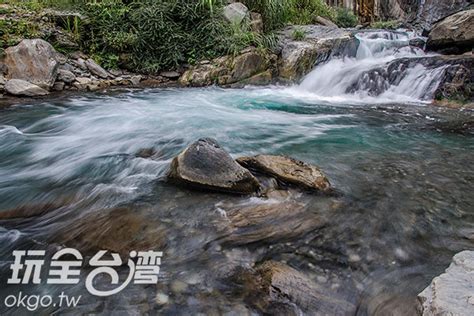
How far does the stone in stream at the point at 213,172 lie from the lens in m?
2.21

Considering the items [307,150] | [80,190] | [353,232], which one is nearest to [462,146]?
[307,150]

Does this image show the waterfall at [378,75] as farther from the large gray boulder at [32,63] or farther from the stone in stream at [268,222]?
the large gray boulder at [32,63]

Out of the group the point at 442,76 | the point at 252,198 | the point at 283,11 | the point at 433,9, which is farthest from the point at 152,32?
the point at 433,9

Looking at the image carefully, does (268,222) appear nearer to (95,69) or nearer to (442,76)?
(442,76)

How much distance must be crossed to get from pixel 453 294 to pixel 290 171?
4.39ft

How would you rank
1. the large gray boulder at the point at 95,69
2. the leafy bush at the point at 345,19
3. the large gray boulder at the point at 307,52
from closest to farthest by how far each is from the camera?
the large gray boulder at the point at 95,69 → the large gray boulder at the point at 307,52 → the leafy bush at the point at 345,19

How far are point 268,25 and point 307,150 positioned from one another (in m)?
5.86

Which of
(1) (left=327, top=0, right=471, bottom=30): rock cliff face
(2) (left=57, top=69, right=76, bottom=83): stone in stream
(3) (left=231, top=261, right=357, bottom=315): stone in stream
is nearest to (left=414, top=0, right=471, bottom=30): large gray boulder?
(1) (left=327, top=0, right=471, bottom=30): rock cliff face

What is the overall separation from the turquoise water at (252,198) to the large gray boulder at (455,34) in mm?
2166

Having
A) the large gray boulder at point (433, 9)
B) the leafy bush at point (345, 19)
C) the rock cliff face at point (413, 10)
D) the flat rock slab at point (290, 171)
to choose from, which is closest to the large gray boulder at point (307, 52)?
the rock cliff face at point (413, 10)

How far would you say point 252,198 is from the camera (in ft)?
7.14

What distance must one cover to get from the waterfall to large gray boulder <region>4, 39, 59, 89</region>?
15.5 feet

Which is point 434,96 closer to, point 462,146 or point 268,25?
point 462,146

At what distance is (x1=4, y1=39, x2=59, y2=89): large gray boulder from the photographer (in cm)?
559
